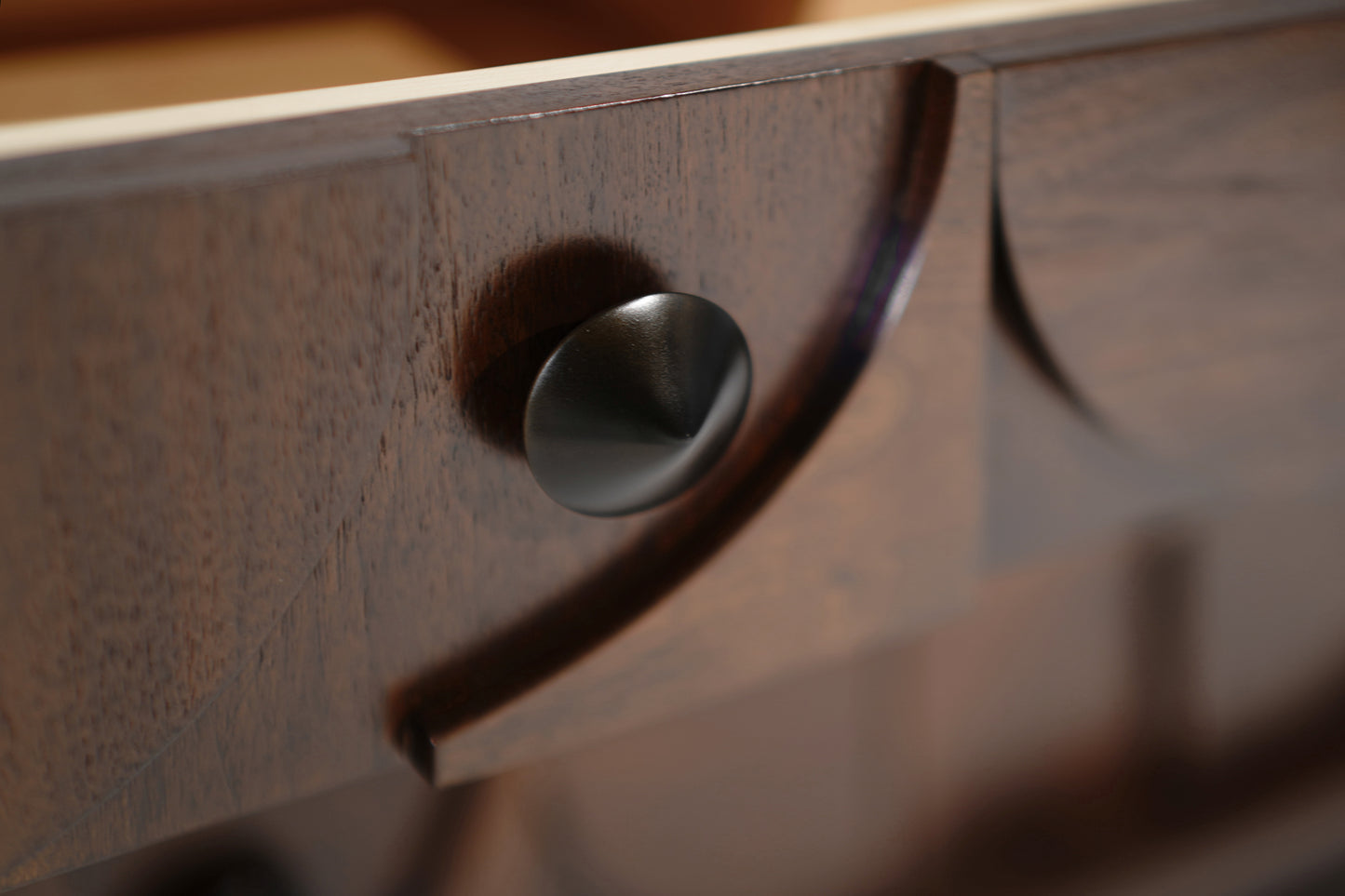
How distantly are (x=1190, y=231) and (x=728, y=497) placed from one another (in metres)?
0.15

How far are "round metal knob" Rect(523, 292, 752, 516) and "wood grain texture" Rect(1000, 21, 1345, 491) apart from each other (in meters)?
0.09

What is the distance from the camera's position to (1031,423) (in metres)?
0.35

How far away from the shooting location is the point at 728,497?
0.99 ft

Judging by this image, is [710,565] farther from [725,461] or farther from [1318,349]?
[1318,349]

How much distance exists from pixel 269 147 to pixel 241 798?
152mm

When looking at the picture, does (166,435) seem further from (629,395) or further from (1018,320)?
(1018,320)

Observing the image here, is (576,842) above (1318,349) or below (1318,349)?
below

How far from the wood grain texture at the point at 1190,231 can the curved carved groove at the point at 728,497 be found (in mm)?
24

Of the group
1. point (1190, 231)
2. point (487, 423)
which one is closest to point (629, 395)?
point (487, 423)

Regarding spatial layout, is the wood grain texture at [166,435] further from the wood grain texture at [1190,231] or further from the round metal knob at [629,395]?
the wood grain texture at [1190,231]

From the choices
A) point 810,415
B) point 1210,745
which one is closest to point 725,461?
point 810,415

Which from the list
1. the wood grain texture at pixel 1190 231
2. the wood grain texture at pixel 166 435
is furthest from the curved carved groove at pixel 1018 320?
the wood grain texture at pixel 166 435

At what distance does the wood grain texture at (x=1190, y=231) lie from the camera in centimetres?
29

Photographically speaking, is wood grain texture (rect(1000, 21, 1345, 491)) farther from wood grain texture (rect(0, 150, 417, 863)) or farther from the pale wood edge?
wood grain texture (rect(0, 150, 417, 863))
